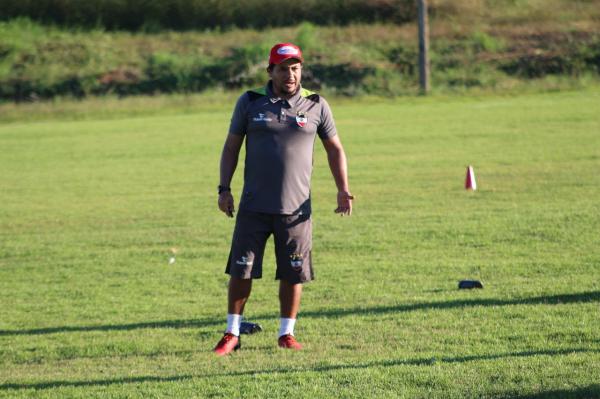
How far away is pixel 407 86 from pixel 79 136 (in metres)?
16.5

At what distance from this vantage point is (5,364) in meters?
7.84

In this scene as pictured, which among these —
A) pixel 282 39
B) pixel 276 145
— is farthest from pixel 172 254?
pixel 282 39

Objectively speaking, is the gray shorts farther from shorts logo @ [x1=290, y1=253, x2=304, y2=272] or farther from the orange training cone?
the orange training cone

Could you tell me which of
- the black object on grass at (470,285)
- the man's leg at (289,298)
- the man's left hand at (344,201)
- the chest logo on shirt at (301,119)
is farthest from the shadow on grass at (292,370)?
the black object on grass at (470,285)

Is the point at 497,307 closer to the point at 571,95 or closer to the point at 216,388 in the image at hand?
the point at 216,388

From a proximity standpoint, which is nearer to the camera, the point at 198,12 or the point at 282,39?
the point at 282,39

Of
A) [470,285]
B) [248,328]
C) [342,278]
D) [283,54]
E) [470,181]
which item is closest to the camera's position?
[283,54]

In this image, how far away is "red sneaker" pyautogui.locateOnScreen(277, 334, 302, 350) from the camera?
758cm

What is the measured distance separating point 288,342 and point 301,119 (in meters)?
1.62

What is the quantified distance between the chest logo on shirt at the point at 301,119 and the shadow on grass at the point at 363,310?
2120 mm

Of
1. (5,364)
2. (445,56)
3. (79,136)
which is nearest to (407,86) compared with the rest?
(445,56)

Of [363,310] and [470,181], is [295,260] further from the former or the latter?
[470,181]

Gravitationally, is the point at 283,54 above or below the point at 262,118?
above

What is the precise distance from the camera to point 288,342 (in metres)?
7.60
